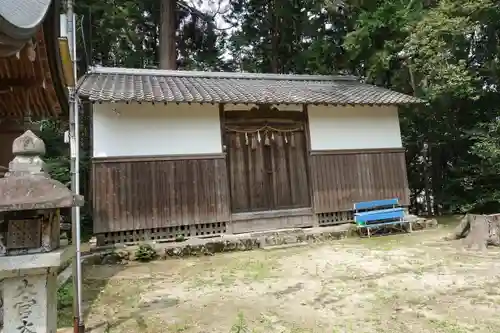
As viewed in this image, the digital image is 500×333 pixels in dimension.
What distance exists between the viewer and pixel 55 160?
12.0 metres

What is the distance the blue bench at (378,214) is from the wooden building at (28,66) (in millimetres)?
7481

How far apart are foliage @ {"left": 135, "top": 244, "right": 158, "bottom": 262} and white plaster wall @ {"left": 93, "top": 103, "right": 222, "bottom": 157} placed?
2.15 metres

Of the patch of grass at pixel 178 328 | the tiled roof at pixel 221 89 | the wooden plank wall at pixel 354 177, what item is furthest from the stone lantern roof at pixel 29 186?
the wooden plank wall at pixel 354 177

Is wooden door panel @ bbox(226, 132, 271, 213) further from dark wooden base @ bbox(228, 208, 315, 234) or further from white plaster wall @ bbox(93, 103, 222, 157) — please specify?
white plaster wall @ bbox(93, 103, 222, 157)

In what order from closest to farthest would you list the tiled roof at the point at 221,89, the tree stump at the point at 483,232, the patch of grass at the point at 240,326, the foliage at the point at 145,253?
the patch of grass at the point at 240,326
the tree stump at the point at 483,232
the foliage at the point at 145,253
the tiled roof at the point at 221,89

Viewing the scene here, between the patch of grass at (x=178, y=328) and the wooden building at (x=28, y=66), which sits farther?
the patch of grass at (x=178, y=328)

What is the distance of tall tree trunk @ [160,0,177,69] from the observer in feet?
50.4

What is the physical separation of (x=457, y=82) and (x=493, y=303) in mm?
8405

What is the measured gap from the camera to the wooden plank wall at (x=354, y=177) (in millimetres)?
10000

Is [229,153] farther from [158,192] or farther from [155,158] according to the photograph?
[158,192]

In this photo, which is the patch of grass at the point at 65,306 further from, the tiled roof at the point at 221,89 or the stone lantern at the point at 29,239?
the tiled roof at the point at 221,89

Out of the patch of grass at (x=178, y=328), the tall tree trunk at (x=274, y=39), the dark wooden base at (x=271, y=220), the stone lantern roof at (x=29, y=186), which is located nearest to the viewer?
the stone lantern roof at (x=29, y=186)

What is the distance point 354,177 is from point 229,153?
11.9 ft

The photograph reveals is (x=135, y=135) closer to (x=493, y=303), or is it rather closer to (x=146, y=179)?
(x=146, y=179)
